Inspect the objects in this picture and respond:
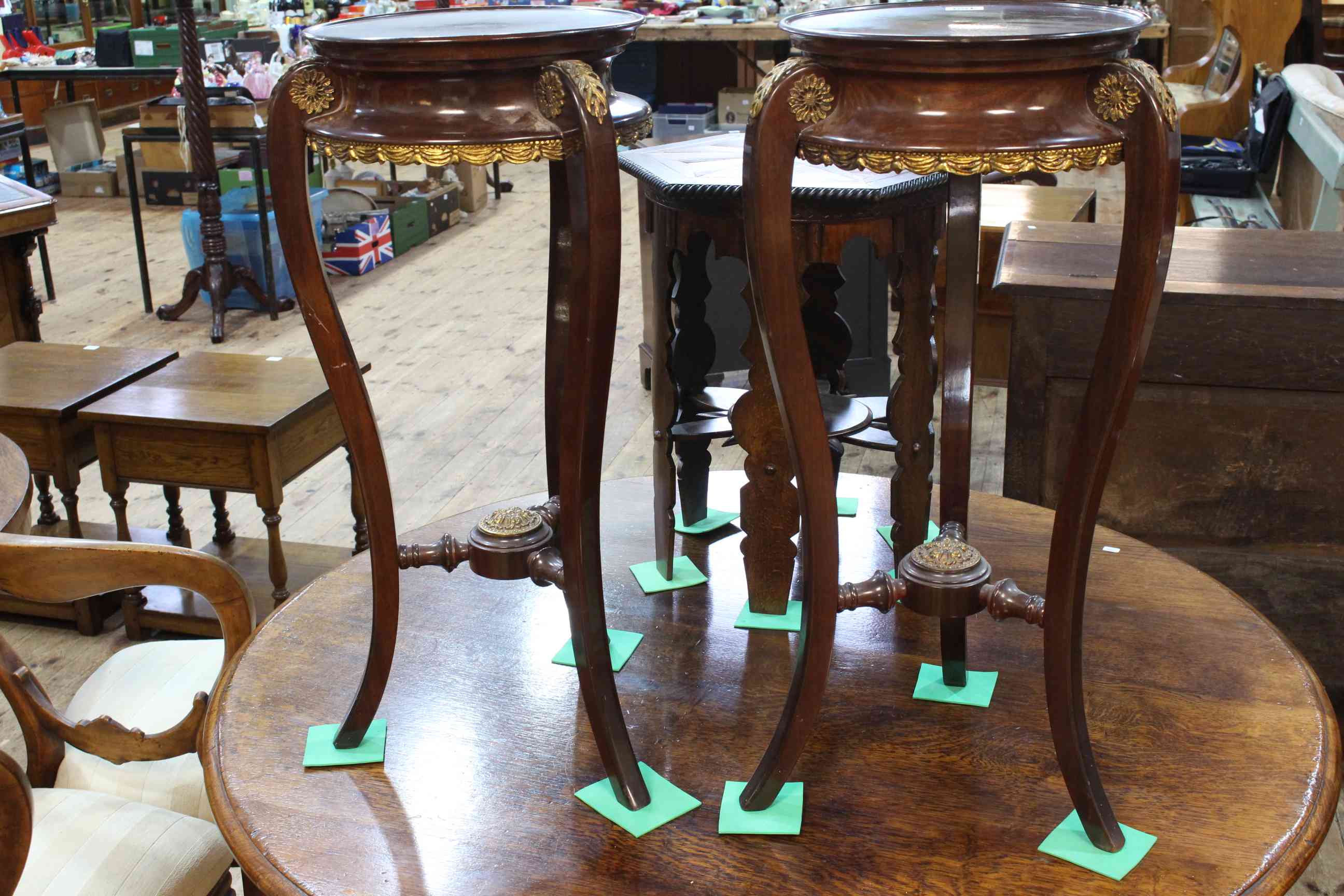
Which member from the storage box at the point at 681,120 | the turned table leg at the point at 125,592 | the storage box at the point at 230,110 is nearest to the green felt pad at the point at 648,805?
the turned table leg at the point at 125,592

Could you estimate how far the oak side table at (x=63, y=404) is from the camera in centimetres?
280

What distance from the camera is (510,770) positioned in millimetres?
1309

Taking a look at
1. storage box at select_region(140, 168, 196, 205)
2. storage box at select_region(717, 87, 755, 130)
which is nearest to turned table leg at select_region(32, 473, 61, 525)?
storage box at select_region(140, 168, 196, 205)

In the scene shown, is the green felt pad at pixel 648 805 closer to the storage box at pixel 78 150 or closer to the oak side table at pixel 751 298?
the oak side table at pixel 751 298

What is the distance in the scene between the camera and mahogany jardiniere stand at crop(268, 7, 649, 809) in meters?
1.10

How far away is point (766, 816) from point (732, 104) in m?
5.93

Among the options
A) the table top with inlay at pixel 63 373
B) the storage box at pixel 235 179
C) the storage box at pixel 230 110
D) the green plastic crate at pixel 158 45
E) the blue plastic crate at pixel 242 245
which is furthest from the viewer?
the green plastic crate at pixel 158 45

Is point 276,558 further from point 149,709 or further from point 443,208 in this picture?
point 443,208

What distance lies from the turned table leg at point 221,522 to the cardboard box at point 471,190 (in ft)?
13.3

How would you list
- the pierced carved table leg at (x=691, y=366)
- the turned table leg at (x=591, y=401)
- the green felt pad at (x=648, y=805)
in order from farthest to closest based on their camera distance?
the pierced carved table leg at (x=691, y=366), the green felt pad at (x=648, y=805), the turned table leg at (x=591, y=401)

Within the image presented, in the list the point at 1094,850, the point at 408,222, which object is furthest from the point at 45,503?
the point at 408,222

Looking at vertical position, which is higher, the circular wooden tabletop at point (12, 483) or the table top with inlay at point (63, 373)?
the circular wooden tabletop at point (12, 483)

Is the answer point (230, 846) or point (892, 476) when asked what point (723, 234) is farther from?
point (230, 846)

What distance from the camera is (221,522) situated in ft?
10.5
